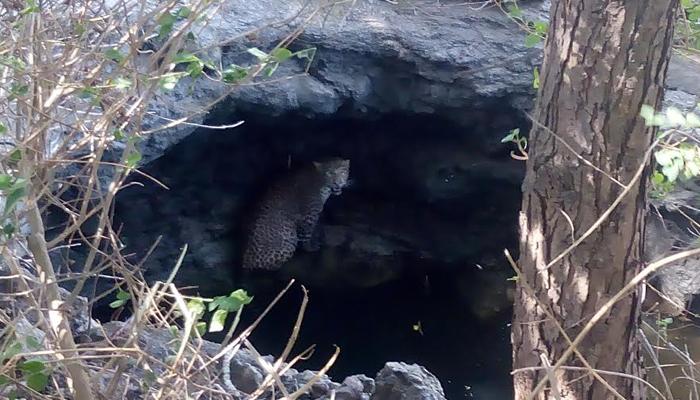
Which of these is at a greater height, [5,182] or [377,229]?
[5,182]

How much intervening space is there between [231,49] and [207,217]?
154 centimetres

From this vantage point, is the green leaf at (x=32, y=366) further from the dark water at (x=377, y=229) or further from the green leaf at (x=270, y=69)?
the dark water at (x=377, y=229)

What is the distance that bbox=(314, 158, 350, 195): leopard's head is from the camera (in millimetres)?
5848

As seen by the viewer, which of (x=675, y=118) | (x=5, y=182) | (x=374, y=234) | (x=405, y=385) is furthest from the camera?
(x=374, y=234)

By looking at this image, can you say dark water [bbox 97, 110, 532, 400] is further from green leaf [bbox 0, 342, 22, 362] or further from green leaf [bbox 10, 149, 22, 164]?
green leaf [bbox 0, 342, 22, 362]

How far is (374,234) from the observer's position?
6066mm

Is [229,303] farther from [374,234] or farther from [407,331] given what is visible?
[374,234]

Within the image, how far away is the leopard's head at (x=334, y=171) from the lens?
5848 millimetres

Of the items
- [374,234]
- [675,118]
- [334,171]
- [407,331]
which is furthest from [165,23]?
[374,234]

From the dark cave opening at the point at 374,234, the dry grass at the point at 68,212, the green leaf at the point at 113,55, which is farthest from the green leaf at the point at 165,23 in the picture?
the dark cave opening at the point at 374,234

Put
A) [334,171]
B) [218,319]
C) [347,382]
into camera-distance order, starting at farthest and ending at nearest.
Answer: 1. [334,171]
2. [347,382]
3. [218,319]

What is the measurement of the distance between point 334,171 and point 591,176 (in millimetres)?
4143

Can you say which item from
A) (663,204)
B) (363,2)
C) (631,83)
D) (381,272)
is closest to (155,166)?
(363,2)

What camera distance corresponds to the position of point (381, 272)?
5934 millimetres
